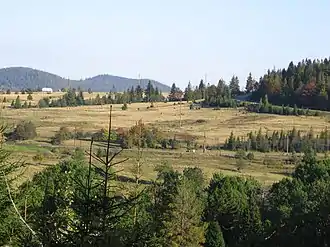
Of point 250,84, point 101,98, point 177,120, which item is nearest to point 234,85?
point 250,84

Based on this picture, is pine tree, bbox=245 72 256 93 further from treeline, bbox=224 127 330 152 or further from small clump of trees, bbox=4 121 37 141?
small clump of trees, bbox=4 121 37 141

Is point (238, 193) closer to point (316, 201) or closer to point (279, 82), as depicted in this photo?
point (316, 201)

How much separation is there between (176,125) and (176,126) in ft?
3.32

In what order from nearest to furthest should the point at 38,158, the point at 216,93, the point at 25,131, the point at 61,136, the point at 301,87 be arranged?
the point at 38,158 → the point at 25,131 → the point at 61,136 → the point at 301,87 → the point at 216,93

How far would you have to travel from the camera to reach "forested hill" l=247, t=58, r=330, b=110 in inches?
4208

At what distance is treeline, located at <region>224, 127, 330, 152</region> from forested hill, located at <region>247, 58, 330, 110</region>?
30.4 metres

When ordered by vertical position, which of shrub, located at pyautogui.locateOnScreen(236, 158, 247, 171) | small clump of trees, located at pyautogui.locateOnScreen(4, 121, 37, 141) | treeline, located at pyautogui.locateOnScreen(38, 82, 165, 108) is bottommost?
shrub, located at pyautogui.locateOnScreen(236, 158, 247, 171)

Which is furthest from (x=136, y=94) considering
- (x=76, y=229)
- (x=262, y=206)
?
(x=76, y=229)

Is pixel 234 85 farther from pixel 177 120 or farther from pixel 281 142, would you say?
pixel 281 142

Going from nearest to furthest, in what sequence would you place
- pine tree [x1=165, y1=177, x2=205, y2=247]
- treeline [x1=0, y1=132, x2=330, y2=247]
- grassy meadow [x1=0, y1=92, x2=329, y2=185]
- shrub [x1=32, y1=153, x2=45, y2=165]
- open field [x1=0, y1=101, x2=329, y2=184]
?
treeline [x1=0, y1=132, x2=330, y2=247] → pine tree [x1=165, y1=177, x2=205, y2=247] → shrub [x1=32, y1=153, x2=45, y2=165] → grassy meadow [x1=0, y1=92, x2=329, y2=185] → open field [x1=0, y1=101, x2=329, y2=184]

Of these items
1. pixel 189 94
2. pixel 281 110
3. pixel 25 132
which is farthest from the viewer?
pixel 189 94

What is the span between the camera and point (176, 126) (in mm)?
93875

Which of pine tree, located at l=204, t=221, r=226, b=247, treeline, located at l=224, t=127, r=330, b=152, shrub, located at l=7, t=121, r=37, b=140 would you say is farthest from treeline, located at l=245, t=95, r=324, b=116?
pine tree, located at l=204, t=221, r=226, b=247

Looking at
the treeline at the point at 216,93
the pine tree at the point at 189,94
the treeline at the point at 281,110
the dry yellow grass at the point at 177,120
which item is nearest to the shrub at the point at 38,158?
the dry yellow grass at the point at 177,120
